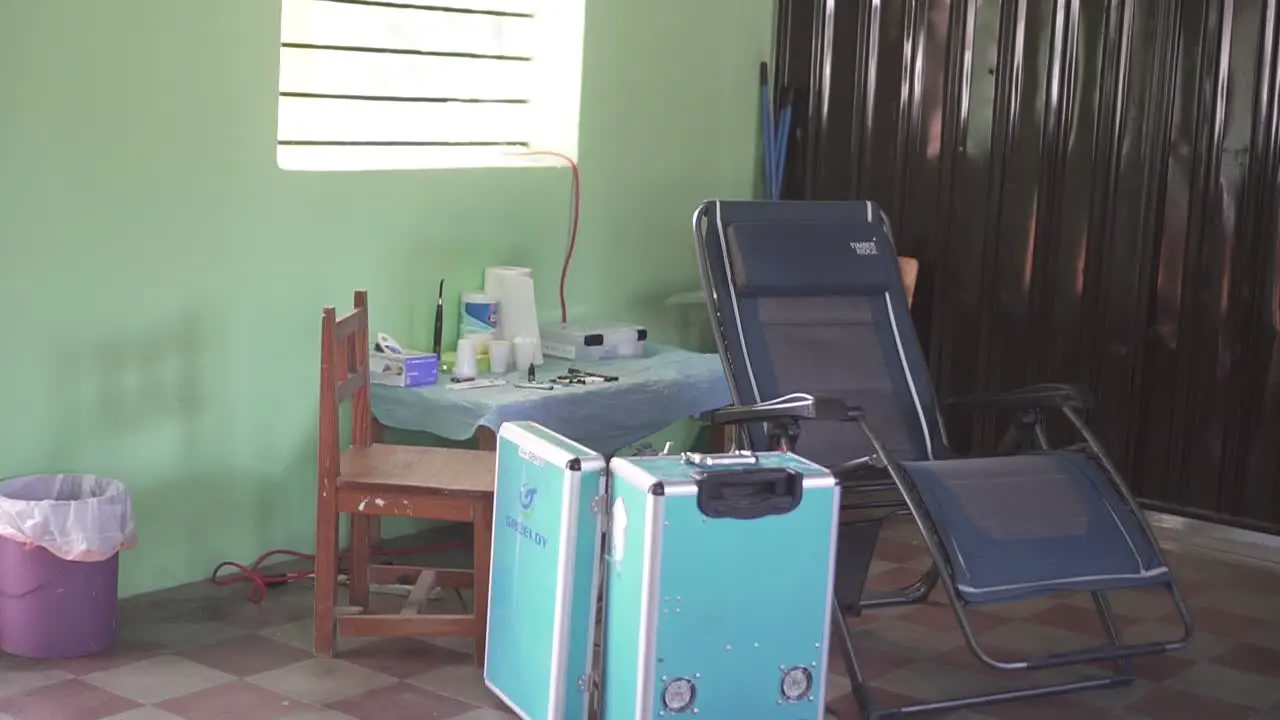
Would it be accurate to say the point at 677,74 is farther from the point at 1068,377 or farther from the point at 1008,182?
the point at 1068,377

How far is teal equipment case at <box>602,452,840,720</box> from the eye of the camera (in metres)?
2.96

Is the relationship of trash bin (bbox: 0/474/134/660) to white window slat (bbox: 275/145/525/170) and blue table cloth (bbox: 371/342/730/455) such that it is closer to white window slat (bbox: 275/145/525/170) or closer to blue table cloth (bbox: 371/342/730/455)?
blue table cloth (bbox: 371/342/730/455)

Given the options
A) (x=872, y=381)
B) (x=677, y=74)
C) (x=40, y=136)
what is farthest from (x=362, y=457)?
(x=677, y=74)

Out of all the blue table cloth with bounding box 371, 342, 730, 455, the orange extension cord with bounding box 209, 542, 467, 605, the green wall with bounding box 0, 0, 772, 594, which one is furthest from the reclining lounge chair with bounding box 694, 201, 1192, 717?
the orange extension cord with bounding box 209, 542, 467, 605

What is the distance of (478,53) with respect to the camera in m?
4.79

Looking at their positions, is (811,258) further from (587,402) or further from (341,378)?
(341,378)

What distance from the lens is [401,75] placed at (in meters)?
4.58

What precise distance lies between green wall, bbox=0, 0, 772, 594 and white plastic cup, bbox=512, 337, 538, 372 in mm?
296

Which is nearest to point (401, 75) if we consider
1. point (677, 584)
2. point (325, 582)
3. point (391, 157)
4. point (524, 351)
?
point (391, 157)

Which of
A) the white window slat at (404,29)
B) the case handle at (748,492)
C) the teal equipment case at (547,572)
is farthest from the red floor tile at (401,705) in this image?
the white window slat at (404,29)

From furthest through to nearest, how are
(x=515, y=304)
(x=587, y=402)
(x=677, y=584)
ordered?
(x=515, y=304) < (x=587, y=402) < (x=677, y=584)

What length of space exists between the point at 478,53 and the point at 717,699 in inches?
95.8

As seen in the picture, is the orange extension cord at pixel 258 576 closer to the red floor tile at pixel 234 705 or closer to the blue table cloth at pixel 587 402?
the blue table cloth at pixel 587 402

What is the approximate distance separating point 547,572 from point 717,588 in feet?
1.18
